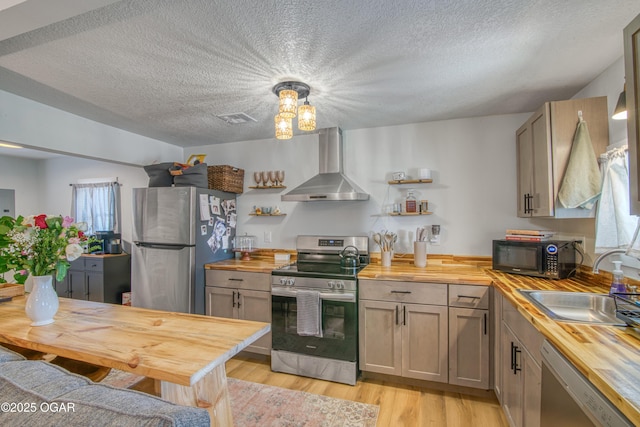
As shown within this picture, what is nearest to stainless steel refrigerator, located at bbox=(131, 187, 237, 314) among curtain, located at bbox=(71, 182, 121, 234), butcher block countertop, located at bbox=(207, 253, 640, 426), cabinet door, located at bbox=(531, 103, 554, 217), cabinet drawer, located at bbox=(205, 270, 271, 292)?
cabinet drawer, located at bbox=(205, 270, 271, 292)

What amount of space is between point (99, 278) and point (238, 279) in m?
2.36

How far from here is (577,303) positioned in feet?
5.90

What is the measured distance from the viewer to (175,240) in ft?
10.1

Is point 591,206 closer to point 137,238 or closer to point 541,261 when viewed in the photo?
point 541,261

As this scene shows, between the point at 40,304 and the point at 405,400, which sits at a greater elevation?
the point at 40,304

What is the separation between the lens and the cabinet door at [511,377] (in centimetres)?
168

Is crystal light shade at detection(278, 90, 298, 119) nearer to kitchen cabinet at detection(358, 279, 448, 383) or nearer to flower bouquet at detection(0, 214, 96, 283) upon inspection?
flower bouquet at detection(0, 214, 96, 283)

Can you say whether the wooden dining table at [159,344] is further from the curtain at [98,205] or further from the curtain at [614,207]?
the curtain at [98,205]

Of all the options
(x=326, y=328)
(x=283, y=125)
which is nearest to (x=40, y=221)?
(x=283, y=125)

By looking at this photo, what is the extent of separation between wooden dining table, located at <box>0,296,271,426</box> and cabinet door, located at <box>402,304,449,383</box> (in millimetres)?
1433

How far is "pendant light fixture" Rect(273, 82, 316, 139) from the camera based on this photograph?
196cm

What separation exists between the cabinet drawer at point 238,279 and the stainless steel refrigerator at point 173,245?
12 centimetres

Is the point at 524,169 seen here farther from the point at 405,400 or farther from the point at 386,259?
the point at 405,400

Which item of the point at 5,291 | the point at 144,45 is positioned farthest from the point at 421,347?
the point at 5,291
